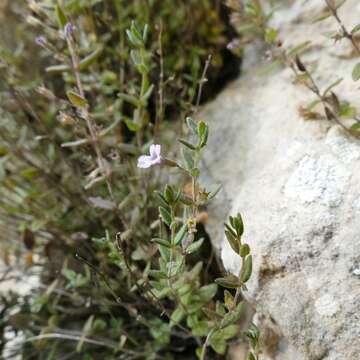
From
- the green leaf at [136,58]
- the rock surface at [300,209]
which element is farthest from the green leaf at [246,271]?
the green leaf at [136,58]

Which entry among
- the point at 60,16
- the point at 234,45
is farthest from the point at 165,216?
the point at 234,45

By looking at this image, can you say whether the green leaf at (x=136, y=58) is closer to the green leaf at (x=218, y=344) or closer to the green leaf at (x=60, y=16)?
the green leaf at (x=60, y=16)

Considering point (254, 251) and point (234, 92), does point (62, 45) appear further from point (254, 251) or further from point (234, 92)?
point (254, 251)

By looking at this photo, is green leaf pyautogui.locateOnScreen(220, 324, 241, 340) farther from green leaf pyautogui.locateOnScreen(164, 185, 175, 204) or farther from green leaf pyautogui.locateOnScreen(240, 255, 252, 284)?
green leaf pyautogui.locateOnScreen(164, 185, 175, 204)

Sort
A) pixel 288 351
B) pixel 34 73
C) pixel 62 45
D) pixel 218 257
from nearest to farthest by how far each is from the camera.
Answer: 1. pixel 288 351
2. pixel 218 257
3. pixel 62 45
4. pixel 34 73

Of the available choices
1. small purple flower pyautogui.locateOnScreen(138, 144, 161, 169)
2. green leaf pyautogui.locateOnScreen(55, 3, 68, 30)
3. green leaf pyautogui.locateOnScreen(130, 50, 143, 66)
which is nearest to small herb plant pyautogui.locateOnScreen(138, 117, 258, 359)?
small purple flower pyautogui.locateOnScreen(138, 144, 161, 169)

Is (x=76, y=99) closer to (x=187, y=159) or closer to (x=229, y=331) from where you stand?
(x=187, y=159)

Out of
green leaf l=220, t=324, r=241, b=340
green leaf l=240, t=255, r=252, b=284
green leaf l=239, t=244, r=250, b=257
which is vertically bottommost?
green leaf l=220, t=324, r=241, b=340

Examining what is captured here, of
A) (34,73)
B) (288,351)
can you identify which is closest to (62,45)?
(34,73)
